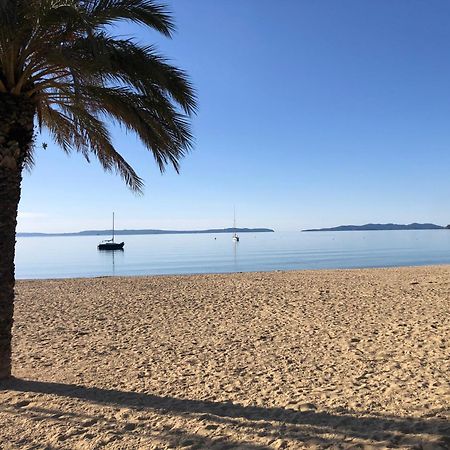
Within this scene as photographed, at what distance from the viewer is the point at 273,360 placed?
257 inches

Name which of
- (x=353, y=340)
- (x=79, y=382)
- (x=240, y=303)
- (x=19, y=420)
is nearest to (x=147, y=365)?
(x=79, y=382)

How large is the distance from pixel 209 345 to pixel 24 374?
9.52 feet

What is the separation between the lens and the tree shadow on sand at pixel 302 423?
11.9 ft

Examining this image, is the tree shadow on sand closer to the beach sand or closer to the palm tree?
the beach sand

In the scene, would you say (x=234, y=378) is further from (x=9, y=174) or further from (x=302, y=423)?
(x=9, y=174)

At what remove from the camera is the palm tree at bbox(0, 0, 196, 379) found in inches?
176

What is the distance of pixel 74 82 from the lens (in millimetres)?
5004

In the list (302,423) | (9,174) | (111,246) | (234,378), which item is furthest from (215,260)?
(302,423)

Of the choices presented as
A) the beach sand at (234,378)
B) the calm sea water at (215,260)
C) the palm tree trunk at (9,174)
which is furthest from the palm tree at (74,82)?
the calm sea water at (215,260)

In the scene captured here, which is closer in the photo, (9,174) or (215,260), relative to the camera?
(9,174)

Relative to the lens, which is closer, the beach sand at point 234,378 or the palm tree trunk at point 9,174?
the beach sand at point 234,378

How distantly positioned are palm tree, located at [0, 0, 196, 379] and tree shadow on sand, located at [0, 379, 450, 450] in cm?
196

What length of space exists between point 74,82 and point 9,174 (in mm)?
1242

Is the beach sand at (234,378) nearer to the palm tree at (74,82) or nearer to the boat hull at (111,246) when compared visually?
the palm tree at (74,82)
